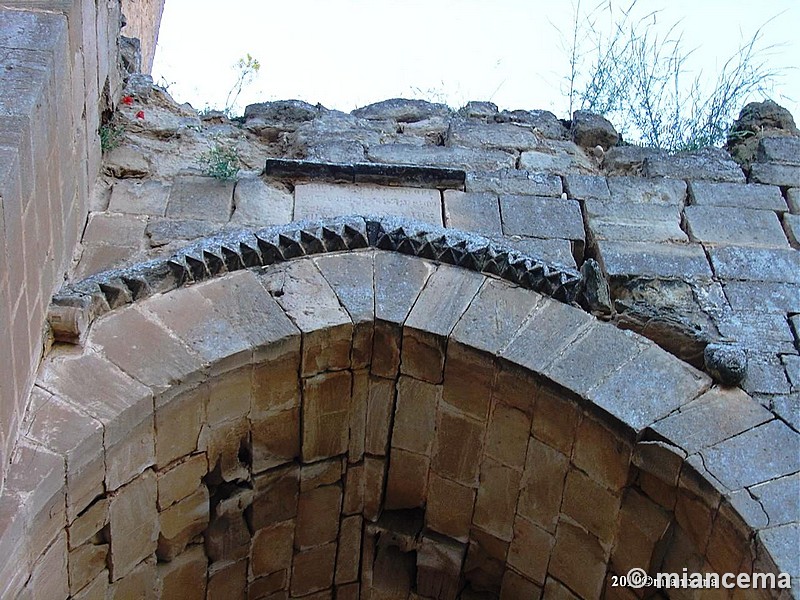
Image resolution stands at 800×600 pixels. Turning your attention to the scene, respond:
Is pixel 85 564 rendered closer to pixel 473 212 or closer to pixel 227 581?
pixel 227 581

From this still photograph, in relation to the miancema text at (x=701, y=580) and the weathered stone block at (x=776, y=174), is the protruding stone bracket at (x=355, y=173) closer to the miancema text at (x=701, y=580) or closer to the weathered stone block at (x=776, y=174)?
the weathered stone block at (x=776, y=174)

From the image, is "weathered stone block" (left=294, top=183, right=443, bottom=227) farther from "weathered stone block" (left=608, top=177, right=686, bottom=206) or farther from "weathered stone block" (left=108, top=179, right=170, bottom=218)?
"weathered stone block" (left=608, top=177, right=686, bottom=206)

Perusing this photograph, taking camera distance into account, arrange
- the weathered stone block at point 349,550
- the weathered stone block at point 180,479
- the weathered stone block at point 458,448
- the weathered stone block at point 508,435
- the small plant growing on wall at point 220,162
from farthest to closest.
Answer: the small plant growing on wall at point 220,162, the weathered stone block at point 349,550, the weathered stone block at point 458,448, the weathered stone block at point 508,435, the weathered stone block at point 180,479

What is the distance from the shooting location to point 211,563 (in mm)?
4449

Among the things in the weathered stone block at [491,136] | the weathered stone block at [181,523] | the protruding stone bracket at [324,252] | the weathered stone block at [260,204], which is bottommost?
the weathered stone block at [181,523]

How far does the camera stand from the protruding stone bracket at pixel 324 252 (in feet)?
14.1

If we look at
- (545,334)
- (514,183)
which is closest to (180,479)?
(545,334)

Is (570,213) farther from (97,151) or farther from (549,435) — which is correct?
(97,151)

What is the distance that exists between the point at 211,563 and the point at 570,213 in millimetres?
2250

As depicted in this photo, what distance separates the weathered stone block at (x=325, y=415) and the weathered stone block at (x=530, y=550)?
0.78 metres

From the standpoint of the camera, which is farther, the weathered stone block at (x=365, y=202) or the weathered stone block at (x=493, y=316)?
the weathered stone block at (x=365, y=202)

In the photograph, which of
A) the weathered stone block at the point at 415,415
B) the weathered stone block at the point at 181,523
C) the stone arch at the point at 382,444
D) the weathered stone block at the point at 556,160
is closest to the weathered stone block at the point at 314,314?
the stone arch at the point at 382,444

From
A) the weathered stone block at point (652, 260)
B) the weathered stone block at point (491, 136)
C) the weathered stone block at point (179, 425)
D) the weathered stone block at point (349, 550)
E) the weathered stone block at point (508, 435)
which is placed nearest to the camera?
the weathered stone block at point (179, 425)

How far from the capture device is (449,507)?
464 cm
